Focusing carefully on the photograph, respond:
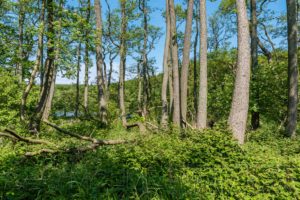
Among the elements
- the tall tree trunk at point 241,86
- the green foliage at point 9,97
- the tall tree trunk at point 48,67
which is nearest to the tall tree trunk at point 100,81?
the tall tree trunk at point 48,67

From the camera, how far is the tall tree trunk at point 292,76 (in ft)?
29.9

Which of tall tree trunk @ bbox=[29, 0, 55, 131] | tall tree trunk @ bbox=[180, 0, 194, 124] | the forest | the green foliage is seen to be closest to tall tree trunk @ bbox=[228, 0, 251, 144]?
the forest

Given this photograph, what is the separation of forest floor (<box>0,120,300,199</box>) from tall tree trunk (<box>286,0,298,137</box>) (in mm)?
4389

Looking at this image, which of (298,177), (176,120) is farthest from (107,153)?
(176,120)

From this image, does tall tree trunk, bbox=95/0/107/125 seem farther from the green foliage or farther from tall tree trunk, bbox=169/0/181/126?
the green foliage

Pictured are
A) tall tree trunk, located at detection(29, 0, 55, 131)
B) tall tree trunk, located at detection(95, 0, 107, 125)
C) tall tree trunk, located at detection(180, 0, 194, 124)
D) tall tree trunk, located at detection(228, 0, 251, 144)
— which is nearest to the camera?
tall tree trunk, located at detection(228, 0, 251, 144)

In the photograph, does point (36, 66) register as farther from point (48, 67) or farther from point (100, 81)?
point (100, 81)

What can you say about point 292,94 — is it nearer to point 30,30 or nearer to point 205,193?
point 205,193

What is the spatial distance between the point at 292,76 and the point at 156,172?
7.38 metres

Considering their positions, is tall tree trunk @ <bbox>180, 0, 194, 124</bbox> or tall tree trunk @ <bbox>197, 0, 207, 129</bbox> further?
tall tree trunk @ <bbox>180, 0, 194, 124</bbox>

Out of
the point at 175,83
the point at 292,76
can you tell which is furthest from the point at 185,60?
the point at 292,76

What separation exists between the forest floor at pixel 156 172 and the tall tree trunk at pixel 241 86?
31.7 inches

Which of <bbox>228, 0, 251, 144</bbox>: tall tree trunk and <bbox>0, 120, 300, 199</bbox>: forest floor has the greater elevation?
<bbox>228, 0, 251, 144</bbox>: tall tree trunk

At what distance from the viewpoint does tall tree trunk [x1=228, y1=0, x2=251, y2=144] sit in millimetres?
6473
